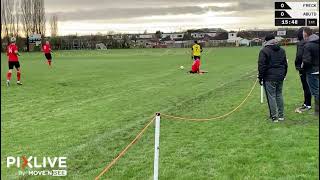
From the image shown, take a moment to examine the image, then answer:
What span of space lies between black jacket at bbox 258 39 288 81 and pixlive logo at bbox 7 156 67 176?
215 inches

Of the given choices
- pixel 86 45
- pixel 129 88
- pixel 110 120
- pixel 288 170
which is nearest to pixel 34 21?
pixel 86 45

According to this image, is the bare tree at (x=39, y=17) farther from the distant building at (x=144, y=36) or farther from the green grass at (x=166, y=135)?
the green grass at (x=166, y=135)

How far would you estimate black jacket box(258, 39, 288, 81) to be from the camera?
37.6 ft

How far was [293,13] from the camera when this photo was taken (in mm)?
11906

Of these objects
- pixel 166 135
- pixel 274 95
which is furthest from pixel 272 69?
pixel 166 135

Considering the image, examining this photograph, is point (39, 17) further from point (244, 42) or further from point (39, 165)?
point (39, 165)

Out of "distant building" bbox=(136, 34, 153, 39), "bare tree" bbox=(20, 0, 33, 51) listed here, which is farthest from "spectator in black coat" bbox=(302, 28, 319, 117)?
"distant building" bbox=(136, 34, 153, 39)

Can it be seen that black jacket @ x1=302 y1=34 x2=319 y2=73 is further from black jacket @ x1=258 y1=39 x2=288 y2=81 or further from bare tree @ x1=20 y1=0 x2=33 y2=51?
bare tree @ x1=20 y1=0 x2=33 y2=51

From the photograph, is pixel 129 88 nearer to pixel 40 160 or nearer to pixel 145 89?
pixel 145 89

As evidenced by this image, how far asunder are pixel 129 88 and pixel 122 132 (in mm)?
9946

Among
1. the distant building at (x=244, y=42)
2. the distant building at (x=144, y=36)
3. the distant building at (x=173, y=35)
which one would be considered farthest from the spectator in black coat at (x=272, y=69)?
the distant building at (x=173, y=35)

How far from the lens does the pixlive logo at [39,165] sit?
7641 mm

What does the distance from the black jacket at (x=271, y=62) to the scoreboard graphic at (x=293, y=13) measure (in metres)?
0.74

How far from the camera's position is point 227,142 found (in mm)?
9531
